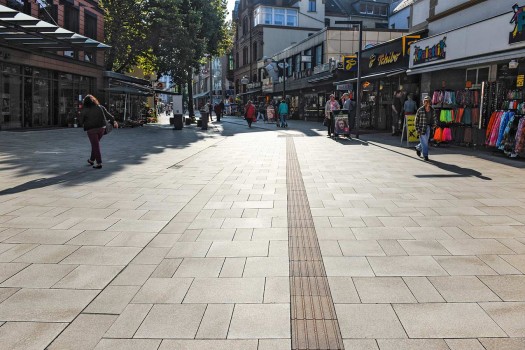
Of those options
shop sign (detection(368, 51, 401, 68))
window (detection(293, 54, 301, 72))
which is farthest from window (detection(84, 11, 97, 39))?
window (detection(293, 54, 301, 72))

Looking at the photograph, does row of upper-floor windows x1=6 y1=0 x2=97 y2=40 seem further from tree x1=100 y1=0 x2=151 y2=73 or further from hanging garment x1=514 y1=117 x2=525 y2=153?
hanging garment x1=514 y1=117 x2=525 y2=153

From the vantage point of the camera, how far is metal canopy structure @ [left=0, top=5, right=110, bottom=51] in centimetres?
1365

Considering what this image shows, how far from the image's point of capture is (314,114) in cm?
3891

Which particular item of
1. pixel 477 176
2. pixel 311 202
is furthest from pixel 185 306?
pixel 477 176

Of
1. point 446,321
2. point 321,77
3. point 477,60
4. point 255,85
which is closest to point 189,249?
point 446,321

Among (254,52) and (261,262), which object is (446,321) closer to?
(261,262)

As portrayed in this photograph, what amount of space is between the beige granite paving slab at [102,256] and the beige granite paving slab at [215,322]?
1.35 metres

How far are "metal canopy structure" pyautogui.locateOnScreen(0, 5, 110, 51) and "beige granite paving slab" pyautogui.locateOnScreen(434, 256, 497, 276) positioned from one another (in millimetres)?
13614

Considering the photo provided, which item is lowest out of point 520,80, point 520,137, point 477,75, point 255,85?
point 520,137

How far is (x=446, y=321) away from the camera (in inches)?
121

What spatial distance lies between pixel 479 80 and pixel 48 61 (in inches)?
775

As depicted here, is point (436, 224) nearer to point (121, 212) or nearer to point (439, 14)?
point (121, 212)

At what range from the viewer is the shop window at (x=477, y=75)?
48.3 ft

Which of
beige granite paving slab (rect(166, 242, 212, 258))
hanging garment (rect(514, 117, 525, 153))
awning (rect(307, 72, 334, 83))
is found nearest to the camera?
beige granite paving slab (rect(166, 242, 212, 258))
